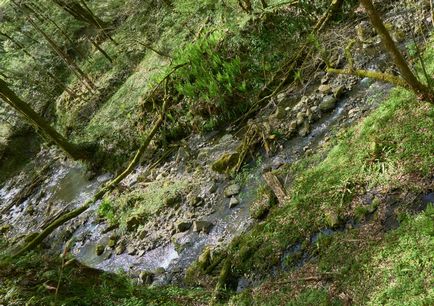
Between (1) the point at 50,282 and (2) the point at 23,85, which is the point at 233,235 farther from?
(2) the point at 23,85

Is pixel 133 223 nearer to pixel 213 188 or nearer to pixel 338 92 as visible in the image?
pixel 213 188

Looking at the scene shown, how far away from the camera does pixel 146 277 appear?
6.24m

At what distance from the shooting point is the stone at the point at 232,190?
679 centimetres

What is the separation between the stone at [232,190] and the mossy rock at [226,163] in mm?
468

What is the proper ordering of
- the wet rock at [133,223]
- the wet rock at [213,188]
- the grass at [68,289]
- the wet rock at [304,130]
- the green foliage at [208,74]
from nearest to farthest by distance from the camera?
1. the grass at [68,289]
2. the wet rock at [304,130]
3. the wet rock at [213,188]
4. the wet rock at [133,223]
5. the green foliage at [208,74]

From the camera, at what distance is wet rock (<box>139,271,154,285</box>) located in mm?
6183

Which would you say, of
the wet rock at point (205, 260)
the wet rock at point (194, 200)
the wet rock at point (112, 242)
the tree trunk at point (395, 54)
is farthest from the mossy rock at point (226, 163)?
the tree trunk at point (395, 54)

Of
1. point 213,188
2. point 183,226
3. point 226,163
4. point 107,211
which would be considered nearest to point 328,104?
point 226,163

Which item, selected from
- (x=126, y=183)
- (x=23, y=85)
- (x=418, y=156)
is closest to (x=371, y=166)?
(x=418, y=156)

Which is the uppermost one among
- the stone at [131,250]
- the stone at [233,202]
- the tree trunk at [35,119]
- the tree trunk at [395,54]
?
the tree trunk at [35,119]

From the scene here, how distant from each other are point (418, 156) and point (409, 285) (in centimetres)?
165

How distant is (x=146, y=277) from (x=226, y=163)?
245 centimetres

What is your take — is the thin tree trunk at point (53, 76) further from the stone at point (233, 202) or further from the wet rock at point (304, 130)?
the wet rock at point (304, 130)

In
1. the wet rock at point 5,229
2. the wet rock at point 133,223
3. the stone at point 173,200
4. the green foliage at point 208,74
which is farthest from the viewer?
the wet rock at point 5,229
